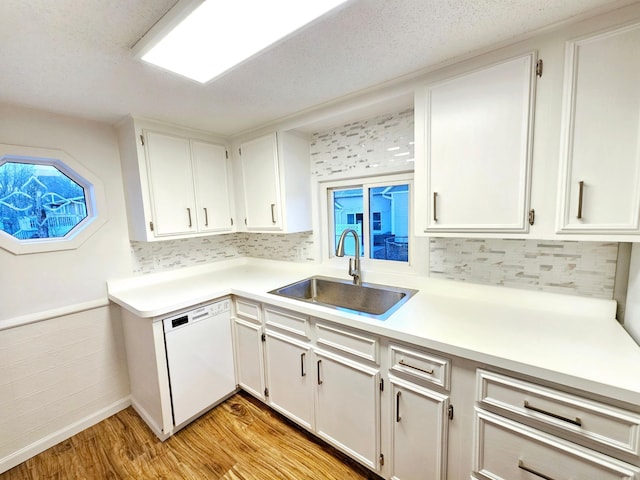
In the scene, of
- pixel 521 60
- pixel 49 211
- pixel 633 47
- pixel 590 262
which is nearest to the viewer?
pixel 633 47

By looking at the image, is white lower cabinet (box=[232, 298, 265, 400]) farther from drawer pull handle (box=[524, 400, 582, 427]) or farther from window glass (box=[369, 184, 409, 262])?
drawer pull handle (box=[524, 400, 582, 427])

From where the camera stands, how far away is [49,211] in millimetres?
1796

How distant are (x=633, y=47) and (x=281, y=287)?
1975 mm

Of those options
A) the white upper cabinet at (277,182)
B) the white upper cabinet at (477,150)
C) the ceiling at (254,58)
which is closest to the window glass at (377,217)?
the white upper cabinet at (277,182)

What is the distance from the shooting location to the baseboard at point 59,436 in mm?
1628

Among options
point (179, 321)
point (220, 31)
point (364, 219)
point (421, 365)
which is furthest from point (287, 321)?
point (220, 31)

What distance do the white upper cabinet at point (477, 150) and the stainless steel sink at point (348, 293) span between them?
54 centimetres

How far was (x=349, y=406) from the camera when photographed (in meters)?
1.46

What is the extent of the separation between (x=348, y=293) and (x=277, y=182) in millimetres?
1005

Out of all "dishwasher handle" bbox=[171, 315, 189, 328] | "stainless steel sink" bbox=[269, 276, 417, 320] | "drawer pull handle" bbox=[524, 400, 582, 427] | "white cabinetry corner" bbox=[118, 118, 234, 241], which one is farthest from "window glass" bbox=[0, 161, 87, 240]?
"drawer pull handle" bbox=[524, 400, 582, 427]

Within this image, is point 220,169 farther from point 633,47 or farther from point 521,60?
point 633,47

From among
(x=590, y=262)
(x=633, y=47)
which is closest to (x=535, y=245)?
(x=590, y=262)

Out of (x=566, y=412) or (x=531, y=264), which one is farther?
(x=531, y=264)

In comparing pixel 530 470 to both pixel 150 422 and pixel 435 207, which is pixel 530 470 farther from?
pixel 150 422
